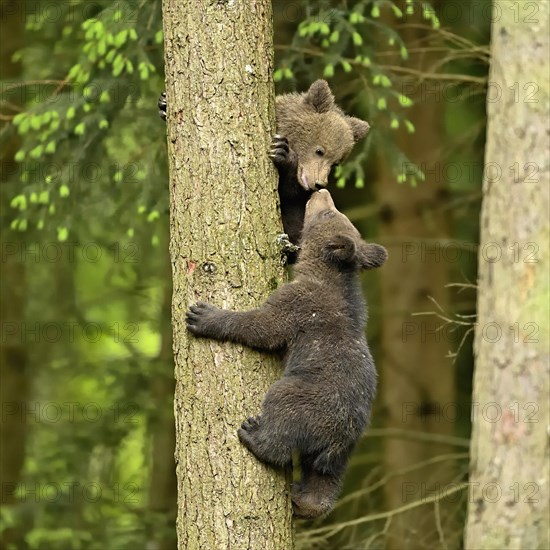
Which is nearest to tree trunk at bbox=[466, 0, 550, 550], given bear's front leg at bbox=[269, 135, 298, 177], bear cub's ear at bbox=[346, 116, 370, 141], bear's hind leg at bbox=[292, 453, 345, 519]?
bear cub's ear at bbox=[346, 116, 370, 141]

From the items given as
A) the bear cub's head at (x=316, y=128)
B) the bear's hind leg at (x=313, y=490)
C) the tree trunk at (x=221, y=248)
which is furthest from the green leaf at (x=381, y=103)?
the bear's hind leg at (x=313, y=490)

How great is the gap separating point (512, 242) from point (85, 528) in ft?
19.8

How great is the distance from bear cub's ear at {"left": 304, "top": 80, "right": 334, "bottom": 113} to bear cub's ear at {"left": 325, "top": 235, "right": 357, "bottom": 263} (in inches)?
51.4

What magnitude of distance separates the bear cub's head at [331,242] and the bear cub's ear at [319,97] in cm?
80

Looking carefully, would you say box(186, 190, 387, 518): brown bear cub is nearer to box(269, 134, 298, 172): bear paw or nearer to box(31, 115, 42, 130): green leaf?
box(269, 134, 298, 172): bear paw

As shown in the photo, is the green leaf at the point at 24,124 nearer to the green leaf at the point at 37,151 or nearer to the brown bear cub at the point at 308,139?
the green leaf at the point at 37,151

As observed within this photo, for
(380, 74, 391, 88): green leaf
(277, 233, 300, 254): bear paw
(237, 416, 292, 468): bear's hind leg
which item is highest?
(380, 74, 391, 88): green leaf

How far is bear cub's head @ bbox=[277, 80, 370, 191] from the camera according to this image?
623 cm

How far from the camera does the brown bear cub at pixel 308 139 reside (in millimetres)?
5914

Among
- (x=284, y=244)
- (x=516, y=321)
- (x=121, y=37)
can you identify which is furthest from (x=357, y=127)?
(x=121, y=37)

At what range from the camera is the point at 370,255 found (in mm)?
A: 5703

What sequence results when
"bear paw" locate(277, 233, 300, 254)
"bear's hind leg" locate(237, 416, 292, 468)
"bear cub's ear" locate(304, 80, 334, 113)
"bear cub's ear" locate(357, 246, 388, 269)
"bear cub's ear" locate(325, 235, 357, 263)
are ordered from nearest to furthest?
"bear's hind leg" locate(237, 416, 292, 468) < "bear paw" locate(277, 233, 300, 254) < "bear cub's ear" locate(325, 235, 357, 263) < "bear cub's ear" locate(357, 246, 388, 269) < "bear cub's ear" locate(304, 80, 334, 113)

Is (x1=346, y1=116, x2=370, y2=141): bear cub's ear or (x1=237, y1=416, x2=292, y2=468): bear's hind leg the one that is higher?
(x1=346, y1=116, x2=370, y2=141): bear cub's ear

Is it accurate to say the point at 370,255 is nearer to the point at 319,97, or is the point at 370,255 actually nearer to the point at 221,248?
the point at 221,248
